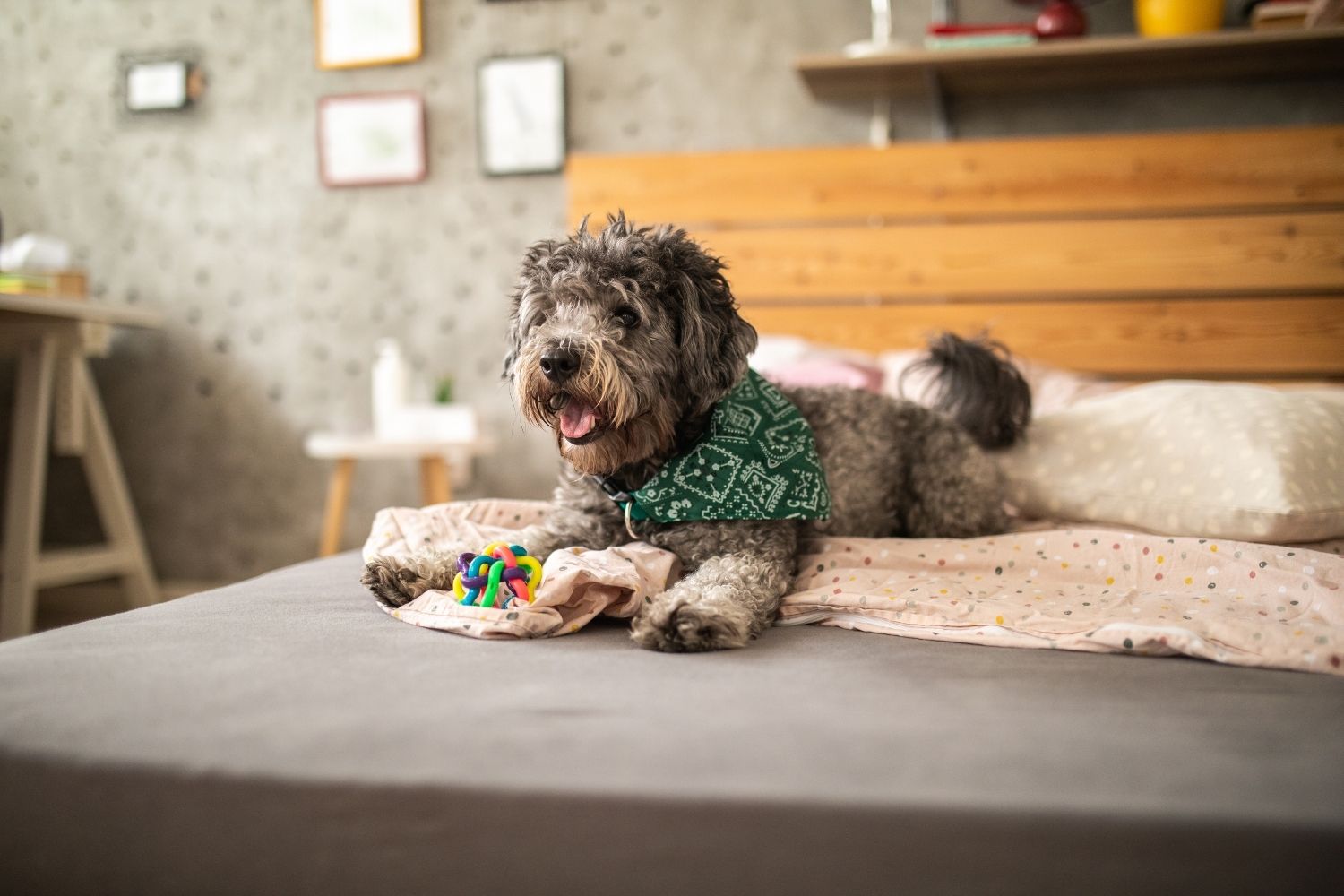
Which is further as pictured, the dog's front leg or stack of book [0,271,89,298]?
stack of book [0,271,89,298]

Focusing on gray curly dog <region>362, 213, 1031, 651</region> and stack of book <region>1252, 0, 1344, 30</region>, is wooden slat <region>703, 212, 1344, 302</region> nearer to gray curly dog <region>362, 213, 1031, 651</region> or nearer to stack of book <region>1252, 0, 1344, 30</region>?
stack of book <region>1252, 0, 1344, 30</region>

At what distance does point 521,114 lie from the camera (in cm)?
412

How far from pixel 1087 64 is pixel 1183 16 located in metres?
0.32

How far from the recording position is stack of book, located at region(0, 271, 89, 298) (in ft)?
11.5

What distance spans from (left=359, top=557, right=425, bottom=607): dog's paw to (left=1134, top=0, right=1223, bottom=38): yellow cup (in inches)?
125

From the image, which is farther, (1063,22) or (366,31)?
(366,31)

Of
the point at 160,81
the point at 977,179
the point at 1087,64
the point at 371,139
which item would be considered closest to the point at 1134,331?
the point at 977,179

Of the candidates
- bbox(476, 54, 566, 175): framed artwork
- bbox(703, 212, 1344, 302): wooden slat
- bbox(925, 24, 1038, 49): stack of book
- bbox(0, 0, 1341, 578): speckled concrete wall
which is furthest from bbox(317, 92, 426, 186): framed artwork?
bbox(925, 24, 1038, 49): stack of book

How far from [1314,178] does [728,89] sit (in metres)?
2.22

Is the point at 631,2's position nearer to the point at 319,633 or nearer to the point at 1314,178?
the point at 1314,178

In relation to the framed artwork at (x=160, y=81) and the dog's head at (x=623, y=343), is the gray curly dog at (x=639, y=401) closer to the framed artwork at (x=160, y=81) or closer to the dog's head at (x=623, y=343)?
the dog's head at (x=623, y=343)

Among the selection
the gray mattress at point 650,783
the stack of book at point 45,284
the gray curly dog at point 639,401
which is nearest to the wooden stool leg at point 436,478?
the stack of book at point 45,284

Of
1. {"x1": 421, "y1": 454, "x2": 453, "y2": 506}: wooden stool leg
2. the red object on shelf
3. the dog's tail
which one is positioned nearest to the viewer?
the dog's tail

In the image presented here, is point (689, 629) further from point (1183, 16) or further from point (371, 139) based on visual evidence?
point (371, 139)
